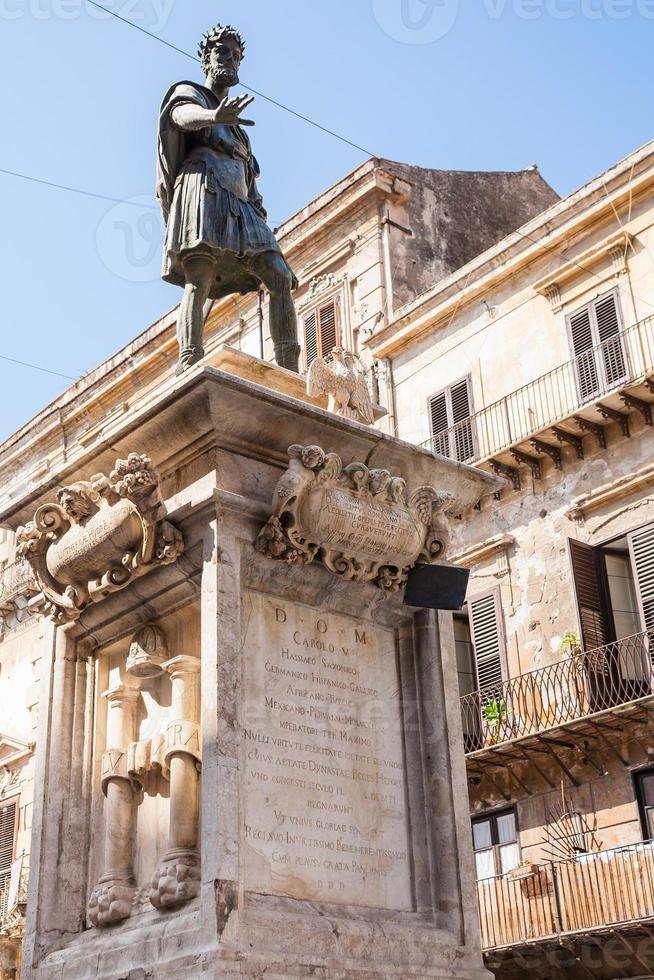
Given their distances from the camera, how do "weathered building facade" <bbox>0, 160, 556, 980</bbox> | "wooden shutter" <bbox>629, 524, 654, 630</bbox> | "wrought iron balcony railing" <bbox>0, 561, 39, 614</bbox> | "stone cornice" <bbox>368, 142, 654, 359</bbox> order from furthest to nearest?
"wrought iron balcony railing" <bbox>0, 561, 39, 614</bbox> → "stone cornice" <bbox>368, 142, 654, 359</bbox> → "wooden shutter" <bbox>629, 524, 654, 630</bbox> → "weathered building facade" <bbox>0, 160, 556, 980</bbox>

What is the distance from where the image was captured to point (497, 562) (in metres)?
21.0

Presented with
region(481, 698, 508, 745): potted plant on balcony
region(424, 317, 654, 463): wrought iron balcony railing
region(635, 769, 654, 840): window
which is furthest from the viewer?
region(424, 317, 654, 463): wrought iron balcony railing

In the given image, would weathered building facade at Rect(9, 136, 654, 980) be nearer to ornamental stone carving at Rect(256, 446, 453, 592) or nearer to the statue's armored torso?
ornamental stone carving at Rect(256, 446, 453, 592)

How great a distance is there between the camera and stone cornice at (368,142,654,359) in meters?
20.2

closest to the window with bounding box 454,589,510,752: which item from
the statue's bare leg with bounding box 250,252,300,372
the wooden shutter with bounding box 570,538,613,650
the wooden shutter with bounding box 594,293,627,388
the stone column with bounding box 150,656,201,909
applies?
the wooden shutter with bounding box 570,538,613,650

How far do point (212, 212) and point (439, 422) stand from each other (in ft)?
51.4

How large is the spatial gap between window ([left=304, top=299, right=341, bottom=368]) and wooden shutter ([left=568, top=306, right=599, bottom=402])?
18.0ft

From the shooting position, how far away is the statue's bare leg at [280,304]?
24.8 ft

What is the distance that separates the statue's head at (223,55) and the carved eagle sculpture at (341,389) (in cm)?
180

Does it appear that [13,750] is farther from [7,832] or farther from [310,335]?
[310,335]

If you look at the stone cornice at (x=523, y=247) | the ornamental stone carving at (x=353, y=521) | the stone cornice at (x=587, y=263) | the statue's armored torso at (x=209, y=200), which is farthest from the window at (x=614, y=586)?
the ornamental stone carving at (x=353, y=521)

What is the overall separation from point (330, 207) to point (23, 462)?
38.0ft

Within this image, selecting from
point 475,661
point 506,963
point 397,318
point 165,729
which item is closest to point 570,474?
point 475,661

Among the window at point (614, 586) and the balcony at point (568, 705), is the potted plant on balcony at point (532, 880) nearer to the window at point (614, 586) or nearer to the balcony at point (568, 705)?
the balcony at point (568, 705)
